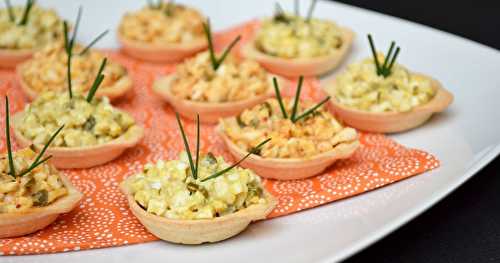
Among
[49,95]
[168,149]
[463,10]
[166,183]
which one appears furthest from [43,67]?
[463,10]

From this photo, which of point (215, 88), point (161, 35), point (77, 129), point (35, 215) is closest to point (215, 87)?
point (215, 88)

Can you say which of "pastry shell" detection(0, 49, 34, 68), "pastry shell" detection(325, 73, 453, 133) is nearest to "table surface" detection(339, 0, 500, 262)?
"pastry shell" detection(325, 73, 453, 133)

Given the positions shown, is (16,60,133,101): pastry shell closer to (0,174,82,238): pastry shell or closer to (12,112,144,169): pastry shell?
(12,112,144,169): pastry shell

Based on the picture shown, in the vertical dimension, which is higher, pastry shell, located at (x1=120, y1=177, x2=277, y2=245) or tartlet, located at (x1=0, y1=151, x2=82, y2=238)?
tartlet, located at (x1=0, y1=151, x2=82, y2=238)

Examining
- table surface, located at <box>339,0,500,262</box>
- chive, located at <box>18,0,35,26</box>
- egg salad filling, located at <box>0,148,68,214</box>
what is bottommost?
table surface, located at <box>339,0,500,262</box>

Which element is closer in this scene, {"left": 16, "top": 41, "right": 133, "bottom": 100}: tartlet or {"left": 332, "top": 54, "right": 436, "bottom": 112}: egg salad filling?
{"left": 332, "top": 54, "right": 436, "bottom": 112}: egg salad filling

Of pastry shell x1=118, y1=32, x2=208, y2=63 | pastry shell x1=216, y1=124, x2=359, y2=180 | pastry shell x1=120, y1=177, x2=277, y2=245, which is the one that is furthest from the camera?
pastry shell x1=118, y1=32, x2=208, y2=63

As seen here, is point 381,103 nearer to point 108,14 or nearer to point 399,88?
point 399,88
